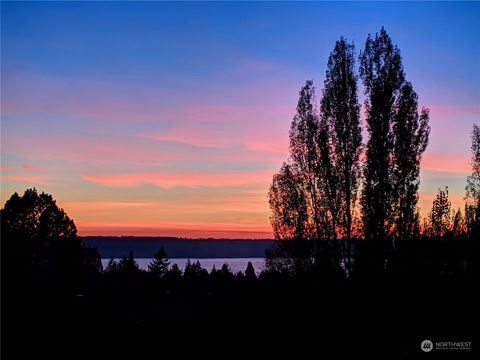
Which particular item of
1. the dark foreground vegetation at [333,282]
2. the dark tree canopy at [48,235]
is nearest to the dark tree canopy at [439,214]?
the dark foreground vegetation at [333,282]

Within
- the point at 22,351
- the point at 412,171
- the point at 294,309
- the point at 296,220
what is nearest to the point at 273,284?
the point at 296,220

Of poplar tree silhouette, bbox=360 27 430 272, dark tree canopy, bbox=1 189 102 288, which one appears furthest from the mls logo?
dark tree canopy, bbox=1 189 102 288

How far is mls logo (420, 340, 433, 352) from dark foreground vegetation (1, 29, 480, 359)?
18 cm

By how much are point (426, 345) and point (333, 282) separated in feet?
26.1

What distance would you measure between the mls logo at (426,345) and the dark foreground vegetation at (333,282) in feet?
0.58

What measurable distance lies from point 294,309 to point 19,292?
11912 mm

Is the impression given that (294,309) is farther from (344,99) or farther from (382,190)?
(344,99)

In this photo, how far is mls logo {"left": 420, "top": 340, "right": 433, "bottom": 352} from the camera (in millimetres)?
17141

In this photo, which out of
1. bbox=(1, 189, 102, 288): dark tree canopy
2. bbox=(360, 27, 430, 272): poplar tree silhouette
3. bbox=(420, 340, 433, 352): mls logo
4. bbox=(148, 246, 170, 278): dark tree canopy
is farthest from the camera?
bbox=(148, 246, 170, 278): dark tree canopy

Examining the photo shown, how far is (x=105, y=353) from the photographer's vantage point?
62.7ft

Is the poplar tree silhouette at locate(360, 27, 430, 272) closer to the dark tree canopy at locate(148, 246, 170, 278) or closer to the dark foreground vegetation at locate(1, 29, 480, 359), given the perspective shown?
the dark foreground vegetation at locate(1, 29, 480, 359)

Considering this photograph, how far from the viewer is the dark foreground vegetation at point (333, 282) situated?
19812 millimetres
